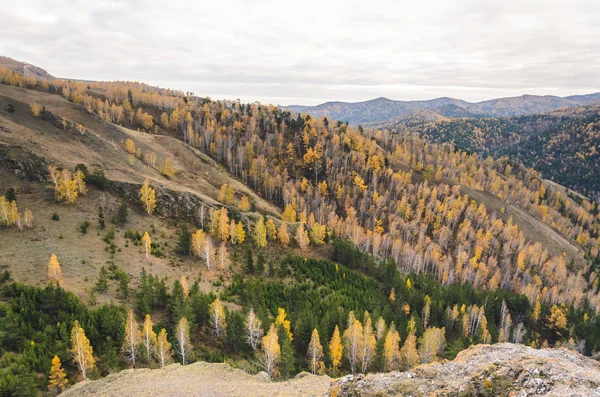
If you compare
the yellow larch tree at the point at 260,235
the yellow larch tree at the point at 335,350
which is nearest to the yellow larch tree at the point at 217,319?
the yellow larch tree at the point at 335,350

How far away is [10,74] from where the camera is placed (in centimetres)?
18438

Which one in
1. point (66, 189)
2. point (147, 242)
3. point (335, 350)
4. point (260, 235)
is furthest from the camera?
point (260, 235)

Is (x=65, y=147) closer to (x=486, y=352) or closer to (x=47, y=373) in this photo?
(x=47, y=373)

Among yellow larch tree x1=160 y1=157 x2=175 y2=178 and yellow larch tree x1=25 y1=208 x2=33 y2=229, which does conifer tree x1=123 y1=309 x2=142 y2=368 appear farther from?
yellow larch tree x1=160 y1=157 x2=175 y2=178

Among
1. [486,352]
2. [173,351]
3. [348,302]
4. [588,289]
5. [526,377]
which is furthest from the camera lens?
[588,289]

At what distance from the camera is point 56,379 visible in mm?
30469

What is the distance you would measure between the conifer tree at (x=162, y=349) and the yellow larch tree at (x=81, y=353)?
6.97m

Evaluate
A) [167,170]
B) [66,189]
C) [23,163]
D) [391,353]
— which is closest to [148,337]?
[391,353]

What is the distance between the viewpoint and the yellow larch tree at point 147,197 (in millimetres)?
75719

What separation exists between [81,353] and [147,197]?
1900 inches

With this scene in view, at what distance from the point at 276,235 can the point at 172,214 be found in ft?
99.0

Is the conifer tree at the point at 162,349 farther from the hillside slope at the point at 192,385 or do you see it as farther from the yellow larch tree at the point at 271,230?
the yellow larch tree at the point at 271,230

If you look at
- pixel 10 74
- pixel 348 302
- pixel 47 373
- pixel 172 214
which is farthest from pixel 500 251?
pixel 10 74

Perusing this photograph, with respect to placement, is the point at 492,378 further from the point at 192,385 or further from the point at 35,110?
the point at 35,110
